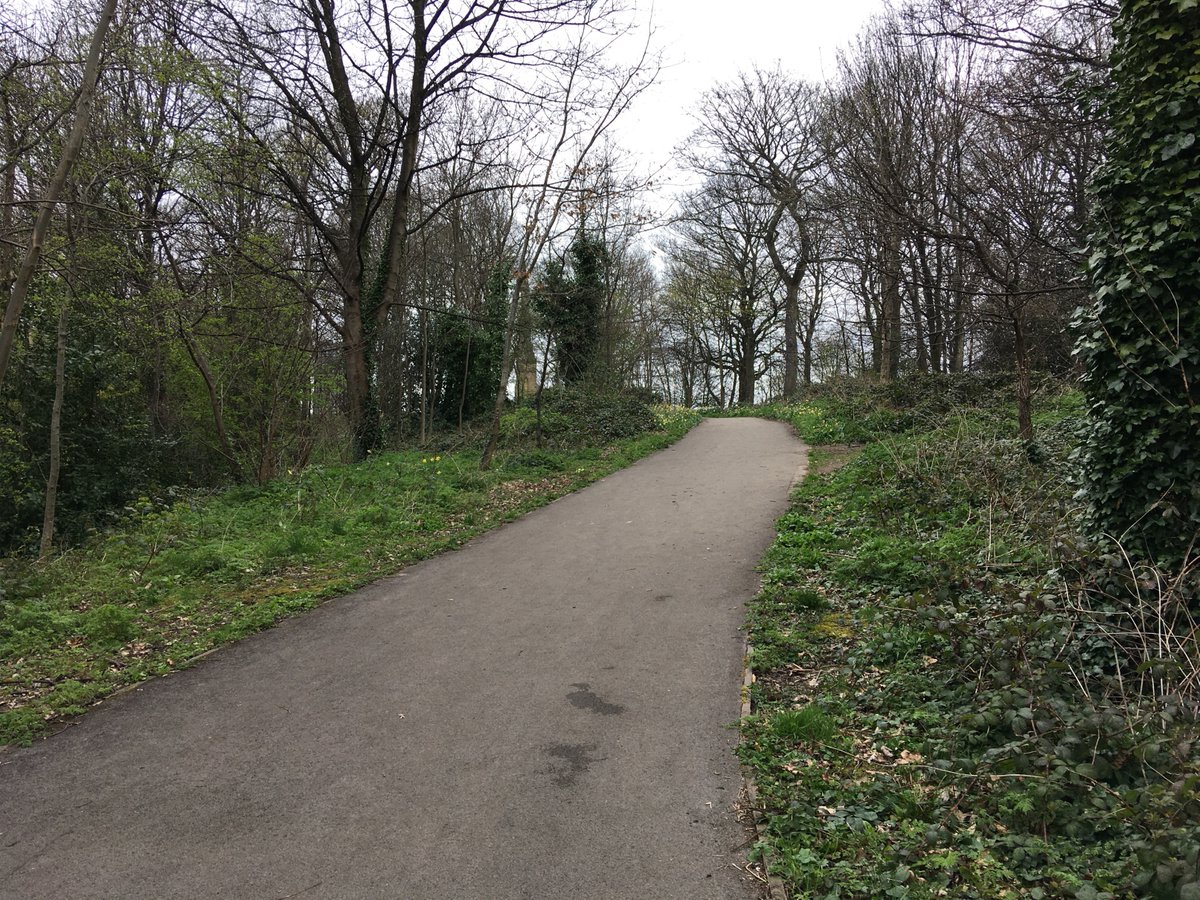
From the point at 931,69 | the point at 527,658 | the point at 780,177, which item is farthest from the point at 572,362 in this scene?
the point at 527,658

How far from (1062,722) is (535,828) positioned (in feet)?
8.69

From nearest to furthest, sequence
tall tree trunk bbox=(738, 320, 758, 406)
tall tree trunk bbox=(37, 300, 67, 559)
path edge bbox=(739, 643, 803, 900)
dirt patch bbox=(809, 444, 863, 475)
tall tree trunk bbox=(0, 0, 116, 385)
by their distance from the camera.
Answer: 1. path edge bbox=(739, 643, 803, 900)
2. tall tree trunk bbox=(0, 0, 116, 385)
3. tall tree trunk bbox=(37, 300, 67, 559)
4. dirt patch bbox=(809, 444, 863, 475)
5. tall tree trunk bbox=(738, 320, 758, 406)

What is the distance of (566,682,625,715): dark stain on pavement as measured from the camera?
4543 millimetres

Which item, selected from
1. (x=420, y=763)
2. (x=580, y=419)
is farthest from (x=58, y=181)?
(x=580, y=419)

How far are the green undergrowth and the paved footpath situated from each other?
41 centimetres

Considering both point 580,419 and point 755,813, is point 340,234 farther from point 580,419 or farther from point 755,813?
point 755,813

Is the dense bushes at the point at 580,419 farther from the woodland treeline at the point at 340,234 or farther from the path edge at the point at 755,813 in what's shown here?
the path edge at the point at 755,813

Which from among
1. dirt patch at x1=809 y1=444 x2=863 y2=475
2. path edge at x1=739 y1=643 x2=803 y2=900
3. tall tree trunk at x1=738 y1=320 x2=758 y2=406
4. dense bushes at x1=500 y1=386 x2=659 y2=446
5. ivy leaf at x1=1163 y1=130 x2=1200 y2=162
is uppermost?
tall tree trunk at x1=738 y1=320 x2=758 y2=406

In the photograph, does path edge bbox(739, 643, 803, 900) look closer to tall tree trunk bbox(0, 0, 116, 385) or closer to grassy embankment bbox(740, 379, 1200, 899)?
grassy embankment bbox(740, 379, 1200, 899)

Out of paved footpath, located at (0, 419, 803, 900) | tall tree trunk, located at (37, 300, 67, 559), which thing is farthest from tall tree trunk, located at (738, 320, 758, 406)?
paved footpath, located at (0, 419, 803, 900)

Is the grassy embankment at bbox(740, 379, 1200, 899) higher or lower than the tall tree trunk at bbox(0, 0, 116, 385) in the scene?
lower

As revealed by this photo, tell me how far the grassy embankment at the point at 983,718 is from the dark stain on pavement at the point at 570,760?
92 centimetres

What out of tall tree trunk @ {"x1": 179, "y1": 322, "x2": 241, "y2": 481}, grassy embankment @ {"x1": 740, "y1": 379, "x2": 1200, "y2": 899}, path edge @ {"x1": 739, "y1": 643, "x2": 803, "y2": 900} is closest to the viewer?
grassy embankment @ {"x1": 740, "y1": 379, "x2": 1200, "y2": 899}

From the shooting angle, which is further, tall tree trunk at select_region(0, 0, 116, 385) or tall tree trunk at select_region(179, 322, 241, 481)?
tall tree trunk at select_region(179, 322, 241, 481)
